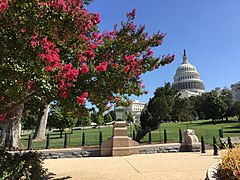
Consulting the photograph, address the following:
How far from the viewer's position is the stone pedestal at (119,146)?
40.4 feet

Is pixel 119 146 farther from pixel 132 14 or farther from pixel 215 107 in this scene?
pixel 215 107

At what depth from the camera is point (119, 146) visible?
12.5 meters

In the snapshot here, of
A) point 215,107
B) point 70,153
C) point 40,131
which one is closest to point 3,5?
point 70,153

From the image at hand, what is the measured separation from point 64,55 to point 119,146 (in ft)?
25.8

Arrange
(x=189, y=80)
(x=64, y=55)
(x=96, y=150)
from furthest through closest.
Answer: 1. (x=189, y=80)
2. (x=96, y=150)
3. (x=64, y=55)

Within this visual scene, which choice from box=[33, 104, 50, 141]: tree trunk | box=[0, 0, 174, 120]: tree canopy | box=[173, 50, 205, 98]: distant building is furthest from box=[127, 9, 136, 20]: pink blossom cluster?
box=[173, 50, 205, 98]: distant building

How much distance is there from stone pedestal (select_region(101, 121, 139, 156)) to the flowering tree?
5.41m

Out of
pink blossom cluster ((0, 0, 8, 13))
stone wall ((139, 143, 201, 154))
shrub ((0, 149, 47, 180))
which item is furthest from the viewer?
stone wall ((139, 143, 201, 154))

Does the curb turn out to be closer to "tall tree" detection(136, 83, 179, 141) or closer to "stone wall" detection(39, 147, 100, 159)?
"stone wall" detection(39, 147, 100, 159)

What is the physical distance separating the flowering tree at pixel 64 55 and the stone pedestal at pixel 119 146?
5411 millimetres

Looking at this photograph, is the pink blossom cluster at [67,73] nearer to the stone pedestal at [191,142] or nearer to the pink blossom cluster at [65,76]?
the pink blossom cluster at [65,76]

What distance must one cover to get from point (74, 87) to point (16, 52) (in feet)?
6.06

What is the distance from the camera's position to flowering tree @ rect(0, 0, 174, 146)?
452cm

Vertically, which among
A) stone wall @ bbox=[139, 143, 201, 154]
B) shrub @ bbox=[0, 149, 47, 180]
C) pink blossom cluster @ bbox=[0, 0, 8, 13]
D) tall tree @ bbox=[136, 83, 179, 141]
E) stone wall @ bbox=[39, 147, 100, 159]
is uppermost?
pink blossom cluster @ bbox=[0, 0, 8, 13]
